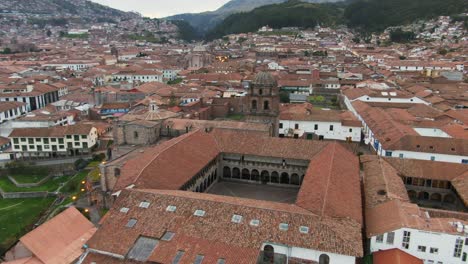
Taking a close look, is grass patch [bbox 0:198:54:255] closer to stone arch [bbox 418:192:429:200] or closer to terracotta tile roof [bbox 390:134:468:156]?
stone arch [bbox 418:192:429:200]

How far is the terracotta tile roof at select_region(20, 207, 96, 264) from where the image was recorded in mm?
27938

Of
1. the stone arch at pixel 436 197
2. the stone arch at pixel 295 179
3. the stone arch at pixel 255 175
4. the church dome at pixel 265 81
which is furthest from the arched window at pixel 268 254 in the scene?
the church dome at pixel 265 81

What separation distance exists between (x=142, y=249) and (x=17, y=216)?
2628cm

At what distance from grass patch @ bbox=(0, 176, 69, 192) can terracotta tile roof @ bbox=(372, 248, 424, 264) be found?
40208 millimetres

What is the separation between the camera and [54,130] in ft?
184

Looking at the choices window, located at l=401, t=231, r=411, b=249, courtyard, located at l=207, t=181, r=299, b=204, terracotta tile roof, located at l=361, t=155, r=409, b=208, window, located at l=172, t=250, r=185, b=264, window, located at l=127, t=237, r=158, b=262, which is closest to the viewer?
window, located at l=172, t=250, r=185, b=264

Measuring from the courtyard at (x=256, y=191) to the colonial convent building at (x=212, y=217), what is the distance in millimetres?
257

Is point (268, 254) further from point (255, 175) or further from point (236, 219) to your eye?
point (255, 175)

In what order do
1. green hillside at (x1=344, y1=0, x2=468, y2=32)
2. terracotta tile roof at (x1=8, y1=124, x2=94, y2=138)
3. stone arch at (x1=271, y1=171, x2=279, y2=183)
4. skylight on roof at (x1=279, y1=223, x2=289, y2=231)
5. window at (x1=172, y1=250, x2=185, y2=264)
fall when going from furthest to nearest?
green hillside at (x1=344, y1=0, x2=468, y2=32)
terracotta tile roof at (x1=8, y1=124, x2=94, y2=138)
stone arch at (x1=271, y1=171, x2=279, y2=183)
skylight on roof at (x1=279, y1=223, x2=289, y2=231)
window at (x1=172, y1=250, x2=185, y2=264)

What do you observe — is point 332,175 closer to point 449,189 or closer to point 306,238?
point 306,238

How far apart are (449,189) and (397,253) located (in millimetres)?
15398

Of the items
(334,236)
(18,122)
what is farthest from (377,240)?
(18,122)

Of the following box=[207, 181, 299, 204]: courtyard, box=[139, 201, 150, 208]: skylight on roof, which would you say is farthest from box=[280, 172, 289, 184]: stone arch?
box=[139, 201, 150, 208]: skylight on roof

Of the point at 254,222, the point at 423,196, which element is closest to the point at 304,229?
the point at 254,222
